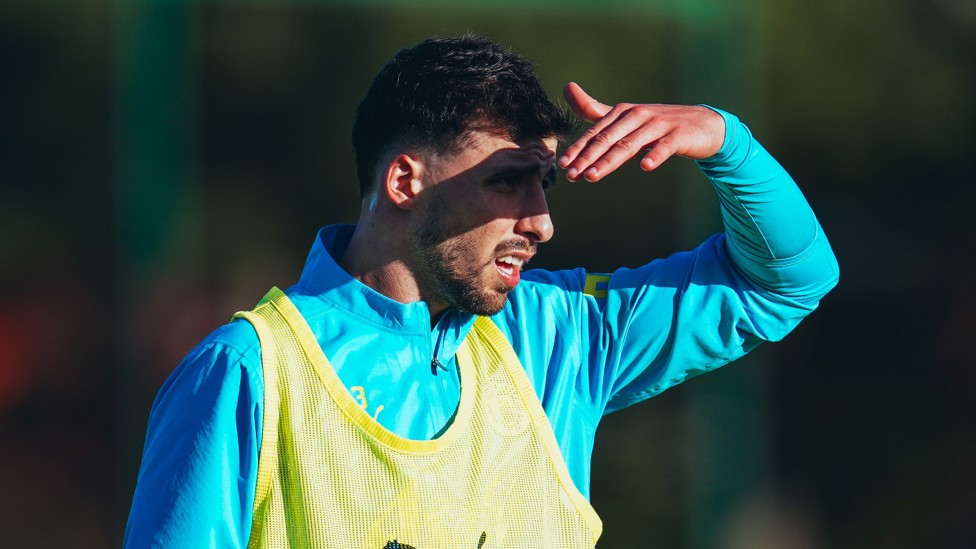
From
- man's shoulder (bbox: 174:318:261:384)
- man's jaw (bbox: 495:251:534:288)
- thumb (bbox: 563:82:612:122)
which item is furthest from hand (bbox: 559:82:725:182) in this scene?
man's shoulder (bbox: 174:318:261:384)

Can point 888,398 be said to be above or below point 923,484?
above

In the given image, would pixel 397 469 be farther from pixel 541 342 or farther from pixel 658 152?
pixel 658 152

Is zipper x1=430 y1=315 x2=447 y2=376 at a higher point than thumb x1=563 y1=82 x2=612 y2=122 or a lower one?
lower

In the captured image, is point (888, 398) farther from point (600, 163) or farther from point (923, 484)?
point (600, 163)

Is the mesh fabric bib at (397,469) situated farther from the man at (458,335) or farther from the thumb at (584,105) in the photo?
the thumb at (584,105)

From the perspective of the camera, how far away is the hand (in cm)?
190

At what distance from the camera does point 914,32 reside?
4.64 metres

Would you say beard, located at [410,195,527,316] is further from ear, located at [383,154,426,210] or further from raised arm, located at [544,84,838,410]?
raised arm, located at [544,84,838,410]

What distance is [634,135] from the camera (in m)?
1.97

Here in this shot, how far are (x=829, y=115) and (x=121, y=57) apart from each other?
2.45 metres

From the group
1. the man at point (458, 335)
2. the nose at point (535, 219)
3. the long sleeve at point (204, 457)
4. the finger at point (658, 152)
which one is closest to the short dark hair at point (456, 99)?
the man at point (458, 335)

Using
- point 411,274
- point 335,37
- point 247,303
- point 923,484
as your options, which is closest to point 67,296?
point 247,303

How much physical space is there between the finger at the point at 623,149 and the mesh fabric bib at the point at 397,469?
16.8 inches

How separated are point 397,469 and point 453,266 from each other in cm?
35
